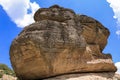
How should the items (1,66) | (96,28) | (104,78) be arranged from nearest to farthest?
(104,78) < (96,28) < (1,66)

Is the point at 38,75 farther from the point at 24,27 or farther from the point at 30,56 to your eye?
the point at 24,27

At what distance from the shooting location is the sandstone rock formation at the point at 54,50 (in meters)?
15.4

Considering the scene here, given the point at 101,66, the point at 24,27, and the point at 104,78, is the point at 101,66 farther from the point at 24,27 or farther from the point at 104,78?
the point at 24,27

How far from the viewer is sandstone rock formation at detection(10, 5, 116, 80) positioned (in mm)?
15359

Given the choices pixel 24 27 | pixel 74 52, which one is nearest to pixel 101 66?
pixel 74 52

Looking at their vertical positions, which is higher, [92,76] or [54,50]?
[54,50]

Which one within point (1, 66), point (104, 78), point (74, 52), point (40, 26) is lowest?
point (104, 78)

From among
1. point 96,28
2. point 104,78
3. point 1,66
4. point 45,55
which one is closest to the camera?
point 45,55

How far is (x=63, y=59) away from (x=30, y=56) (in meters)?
1.67

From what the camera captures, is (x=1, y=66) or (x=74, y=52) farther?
(x=1, y=66)

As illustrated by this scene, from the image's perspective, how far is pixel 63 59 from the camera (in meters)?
15.6

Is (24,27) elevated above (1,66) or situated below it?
below

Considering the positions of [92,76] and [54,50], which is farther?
[92,76]

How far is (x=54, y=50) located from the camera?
1539 centimetres
